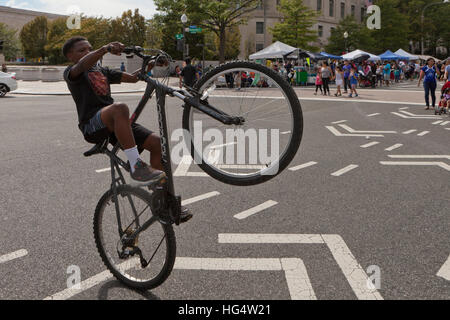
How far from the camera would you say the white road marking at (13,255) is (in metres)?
3.51

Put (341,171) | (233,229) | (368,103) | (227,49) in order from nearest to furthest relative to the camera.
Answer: (233,229), (341,171), (368,103), (227,49)

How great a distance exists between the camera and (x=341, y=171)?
6.54 meters

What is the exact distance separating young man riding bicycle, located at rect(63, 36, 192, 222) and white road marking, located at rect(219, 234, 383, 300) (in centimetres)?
117

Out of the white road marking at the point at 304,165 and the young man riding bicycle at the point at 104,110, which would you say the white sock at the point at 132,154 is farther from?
the white road marking at the point at 304,165

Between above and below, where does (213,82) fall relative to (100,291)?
above

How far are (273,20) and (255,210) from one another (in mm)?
72029

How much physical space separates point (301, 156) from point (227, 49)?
2311 inches

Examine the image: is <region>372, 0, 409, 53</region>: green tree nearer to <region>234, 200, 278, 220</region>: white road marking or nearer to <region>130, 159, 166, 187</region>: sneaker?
<region>234, 200, 278, 220</region>: white road marking

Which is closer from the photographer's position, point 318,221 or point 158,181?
point 158,181

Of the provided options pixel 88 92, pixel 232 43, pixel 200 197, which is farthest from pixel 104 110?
pixel 232 43

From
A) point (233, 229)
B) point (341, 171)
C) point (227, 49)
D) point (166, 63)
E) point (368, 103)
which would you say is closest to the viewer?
point (166, 63)
